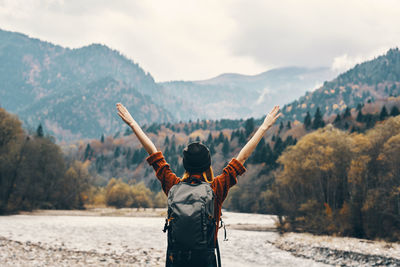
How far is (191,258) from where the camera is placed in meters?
3.66

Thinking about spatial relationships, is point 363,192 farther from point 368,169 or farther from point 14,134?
point 14,134

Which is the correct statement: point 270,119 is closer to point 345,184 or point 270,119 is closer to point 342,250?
point 342,250

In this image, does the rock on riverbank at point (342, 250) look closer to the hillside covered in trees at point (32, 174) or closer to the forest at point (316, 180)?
the forest at point (316, 180)

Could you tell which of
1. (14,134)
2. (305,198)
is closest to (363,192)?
(305,198)

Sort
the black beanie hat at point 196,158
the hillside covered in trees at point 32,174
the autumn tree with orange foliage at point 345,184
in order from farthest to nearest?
the hillside covered in trees at point 32,174, the autumn tree with orange foliage at point 345,184, the black beanie hat at point 196,158

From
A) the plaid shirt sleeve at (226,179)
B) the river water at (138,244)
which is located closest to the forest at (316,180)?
the river water at (138,244)

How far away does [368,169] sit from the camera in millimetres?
37500

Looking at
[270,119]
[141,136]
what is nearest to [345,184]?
[270,119]

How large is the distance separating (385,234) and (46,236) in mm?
32520

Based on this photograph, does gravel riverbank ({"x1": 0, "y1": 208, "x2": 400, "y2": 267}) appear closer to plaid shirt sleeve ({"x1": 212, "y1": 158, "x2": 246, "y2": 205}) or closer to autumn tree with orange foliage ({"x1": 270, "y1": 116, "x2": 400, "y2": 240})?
autumn tree with orange foliage ({"x1": 270, "y1": 116, "x2": 400, "y2": 240})

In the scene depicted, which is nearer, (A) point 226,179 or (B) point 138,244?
(A) point 226,179

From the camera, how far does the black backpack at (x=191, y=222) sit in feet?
11.9

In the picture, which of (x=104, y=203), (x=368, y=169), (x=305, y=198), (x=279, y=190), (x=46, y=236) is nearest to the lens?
(x=46, y=236)

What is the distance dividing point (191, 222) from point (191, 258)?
0.38 meters
